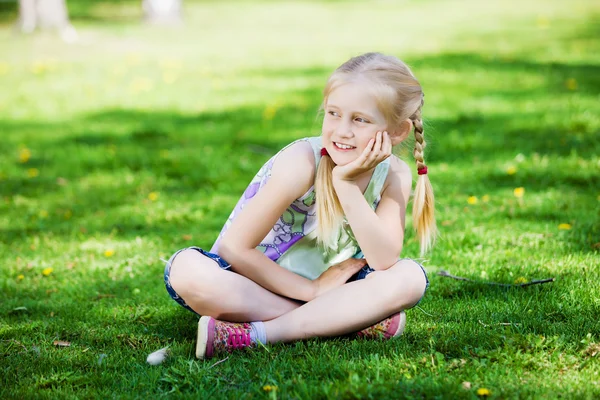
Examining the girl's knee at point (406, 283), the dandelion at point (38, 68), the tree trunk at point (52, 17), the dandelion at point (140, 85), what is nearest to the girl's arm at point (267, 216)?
the girl's knee at point (406, 283)

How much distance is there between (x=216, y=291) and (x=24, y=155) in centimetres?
428

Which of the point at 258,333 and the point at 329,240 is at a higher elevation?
the point at 329,240

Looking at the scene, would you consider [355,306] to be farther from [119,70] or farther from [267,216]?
[119,70]

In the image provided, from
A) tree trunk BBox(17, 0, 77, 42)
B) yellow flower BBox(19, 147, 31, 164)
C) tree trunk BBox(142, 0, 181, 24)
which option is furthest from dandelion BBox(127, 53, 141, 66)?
yellow flower BBox(19, 147, 31, 164)

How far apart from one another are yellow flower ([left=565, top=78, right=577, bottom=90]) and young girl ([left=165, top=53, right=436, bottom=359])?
18.3 feet

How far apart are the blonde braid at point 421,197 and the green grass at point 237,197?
1.24 ft

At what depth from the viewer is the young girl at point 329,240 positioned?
2.85 meters

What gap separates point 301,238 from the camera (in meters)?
3.14

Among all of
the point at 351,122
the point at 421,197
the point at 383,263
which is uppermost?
the point at 351,122

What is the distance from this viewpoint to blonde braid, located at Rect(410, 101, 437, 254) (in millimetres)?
2973

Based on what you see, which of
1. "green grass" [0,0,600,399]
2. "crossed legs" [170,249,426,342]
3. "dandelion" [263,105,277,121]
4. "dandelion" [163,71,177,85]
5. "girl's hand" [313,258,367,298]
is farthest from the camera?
"dandelion" [163,71,177,85]

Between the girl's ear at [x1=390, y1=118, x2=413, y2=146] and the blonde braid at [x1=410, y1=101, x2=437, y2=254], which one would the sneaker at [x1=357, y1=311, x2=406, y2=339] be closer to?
the blonde braid at [x1=410, y1=101, x2=437, y2=254]

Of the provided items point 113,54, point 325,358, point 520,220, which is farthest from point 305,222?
point 113,54

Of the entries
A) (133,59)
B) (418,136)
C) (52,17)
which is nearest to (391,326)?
(418,136)
